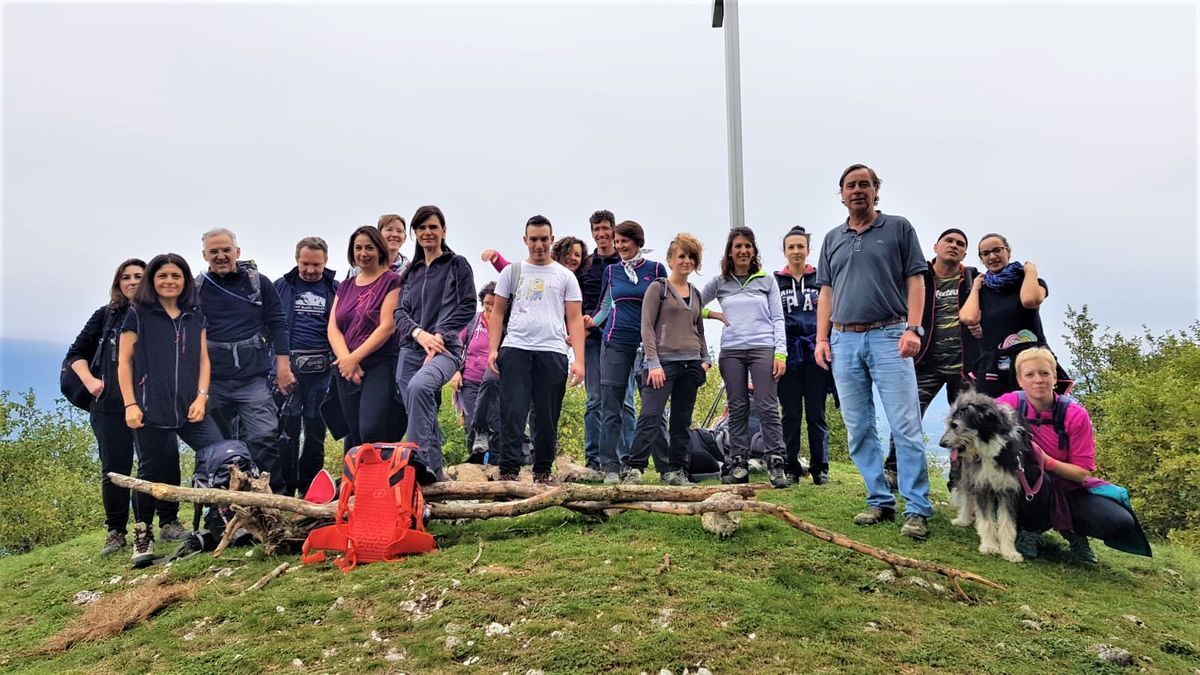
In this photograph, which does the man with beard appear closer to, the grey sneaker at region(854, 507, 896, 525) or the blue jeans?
the blue jeans

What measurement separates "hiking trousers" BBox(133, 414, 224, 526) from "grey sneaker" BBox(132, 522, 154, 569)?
5cm

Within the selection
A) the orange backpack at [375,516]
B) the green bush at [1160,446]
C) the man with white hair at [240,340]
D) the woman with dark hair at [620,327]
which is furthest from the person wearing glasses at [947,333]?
the green bush at [1160,446]

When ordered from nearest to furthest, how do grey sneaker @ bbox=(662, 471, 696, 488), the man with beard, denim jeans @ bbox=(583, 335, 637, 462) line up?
1. grey sneaker @ bbox=(662, 471, 696, 488)
2. the man with beard
3. denim jeans @ bbox=(583, 335, 637, 462)

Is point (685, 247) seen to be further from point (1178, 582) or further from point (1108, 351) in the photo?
point (1108, 351)

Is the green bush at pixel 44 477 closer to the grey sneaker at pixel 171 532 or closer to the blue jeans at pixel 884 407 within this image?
the grey sneaker at pixel 171 532

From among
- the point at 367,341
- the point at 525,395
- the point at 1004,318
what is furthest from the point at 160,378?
the point at 1004,318

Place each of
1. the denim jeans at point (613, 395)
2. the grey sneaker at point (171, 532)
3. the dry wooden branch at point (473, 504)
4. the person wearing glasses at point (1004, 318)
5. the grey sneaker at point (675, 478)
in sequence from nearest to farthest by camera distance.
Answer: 1. the dry wooden branch at point (473, 504)
2. the person wearing glasses at point (1004, 318)
3. the grey sneaker at point (171, 532)
4. the grey sneaker at point (675, 478)
5. the denim jeans at point (613, 395)

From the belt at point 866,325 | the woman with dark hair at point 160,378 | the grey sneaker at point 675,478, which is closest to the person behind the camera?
the belt at point 866,325

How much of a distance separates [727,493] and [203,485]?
13.2 feet

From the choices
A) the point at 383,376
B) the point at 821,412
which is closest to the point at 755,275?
the point at 821,412

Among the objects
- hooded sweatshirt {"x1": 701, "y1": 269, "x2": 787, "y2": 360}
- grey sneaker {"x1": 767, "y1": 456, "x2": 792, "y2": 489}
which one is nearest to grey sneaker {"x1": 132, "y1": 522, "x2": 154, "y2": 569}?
hooded sweatshirt {"x1": 701, "y1": 269, "x2": 787, "y2": 360}

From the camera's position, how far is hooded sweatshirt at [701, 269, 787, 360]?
19.9ft

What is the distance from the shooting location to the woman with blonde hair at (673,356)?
6141 millimetres

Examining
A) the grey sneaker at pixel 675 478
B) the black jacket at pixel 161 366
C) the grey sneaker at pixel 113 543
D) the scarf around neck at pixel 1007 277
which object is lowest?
the grey sneaker at pixel 113 543
